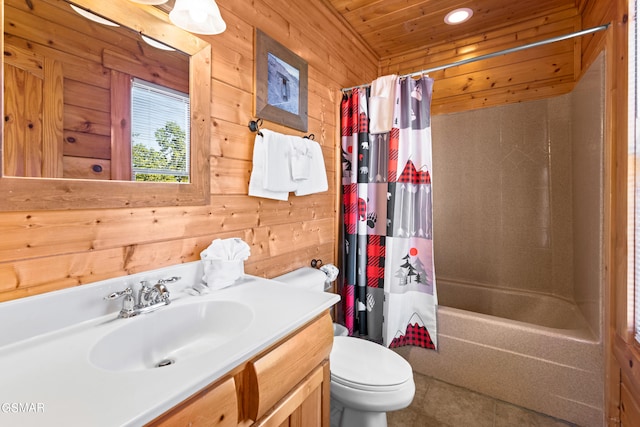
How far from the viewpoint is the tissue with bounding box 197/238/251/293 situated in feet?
3.70

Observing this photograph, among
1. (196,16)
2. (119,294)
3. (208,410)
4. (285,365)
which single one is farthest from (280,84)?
(208,410)

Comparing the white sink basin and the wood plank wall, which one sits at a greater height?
the wood plank wall

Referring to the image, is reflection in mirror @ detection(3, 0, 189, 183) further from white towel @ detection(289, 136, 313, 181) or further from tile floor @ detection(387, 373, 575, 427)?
tile floor @ detection(387, 373, 575, 427)

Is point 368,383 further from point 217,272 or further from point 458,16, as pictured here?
point 458,16

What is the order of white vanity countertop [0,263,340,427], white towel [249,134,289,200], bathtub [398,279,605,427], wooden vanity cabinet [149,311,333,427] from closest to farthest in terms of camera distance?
white vanity countertop [0,263,340,427]
wooden vanity cabinet [149,311,333,427]
white towel [249,134,289,200]
bathtub [398,279,605,427]

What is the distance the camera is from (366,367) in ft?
4.16

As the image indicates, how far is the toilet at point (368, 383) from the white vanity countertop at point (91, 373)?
0.47 metres

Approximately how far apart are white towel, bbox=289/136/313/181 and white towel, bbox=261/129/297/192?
0.07 ft

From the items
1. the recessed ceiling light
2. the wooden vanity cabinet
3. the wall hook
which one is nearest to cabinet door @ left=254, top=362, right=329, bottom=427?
the wooden vanity cabinet

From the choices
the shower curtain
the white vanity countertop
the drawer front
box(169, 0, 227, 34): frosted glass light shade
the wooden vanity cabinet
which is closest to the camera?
the white vanity countertop

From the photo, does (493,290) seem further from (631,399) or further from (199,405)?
(199,405)

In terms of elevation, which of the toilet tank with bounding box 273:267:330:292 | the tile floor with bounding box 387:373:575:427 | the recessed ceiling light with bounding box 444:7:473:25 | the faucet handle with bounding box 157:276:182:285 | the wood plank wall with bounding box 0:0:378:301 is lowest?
the tile floor with bounding box 387:373:575:427

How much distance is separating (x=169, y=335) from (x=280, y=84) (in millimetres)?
1296

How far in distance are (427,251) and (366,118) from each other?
0.98 meters
